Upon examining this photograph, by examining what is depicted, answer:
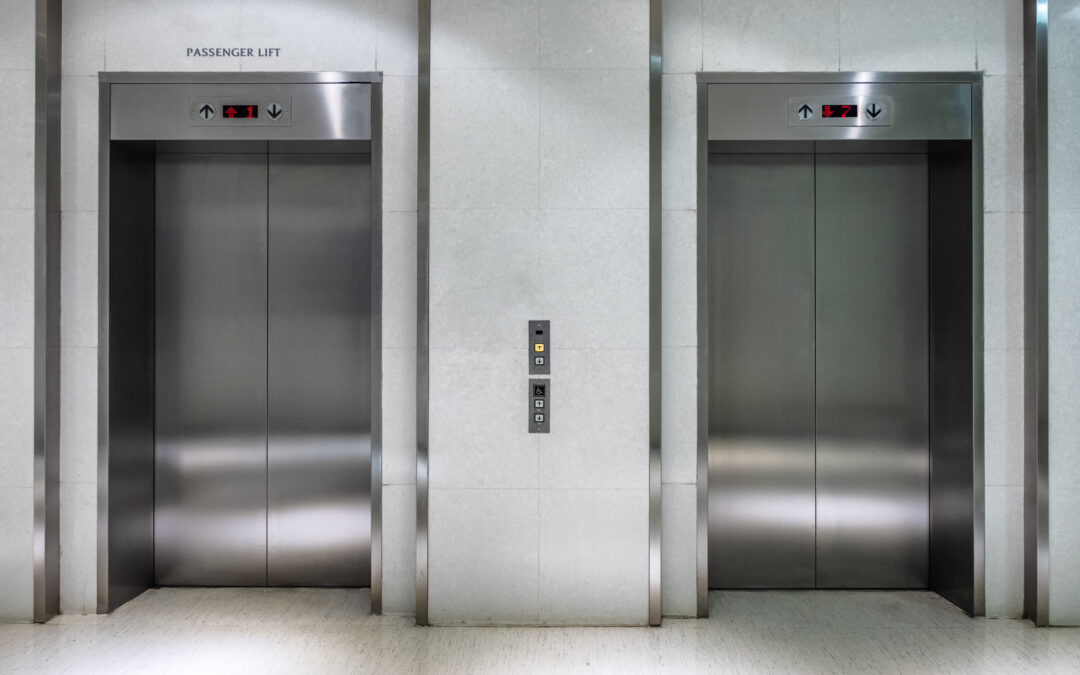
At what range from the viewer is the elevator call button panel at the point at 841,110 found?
14.4ft

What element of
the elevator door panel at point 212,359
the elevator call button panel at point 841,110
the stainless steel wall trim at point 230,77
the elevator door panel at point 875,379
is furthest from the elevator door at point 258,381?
the elevator door panel at point 875,379

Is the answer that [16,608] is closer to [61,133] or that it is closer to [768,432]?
[61,133]

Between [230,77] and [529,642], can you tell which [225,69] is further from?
[529,642]

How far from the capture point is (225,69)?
4.38 metres

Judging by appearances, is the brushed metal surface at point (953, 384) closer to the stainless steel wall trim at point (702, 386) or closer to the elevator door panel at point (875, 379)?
the elevator door panel at point (875, 379)

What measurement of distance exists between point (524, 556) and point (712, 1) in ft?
11.2

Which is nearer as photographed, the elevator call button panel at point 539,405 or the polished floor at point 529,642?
the polished floor at point 529,642

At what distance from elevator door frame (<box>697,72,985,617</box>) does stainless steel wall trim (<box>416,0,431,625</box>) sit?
5.18ft

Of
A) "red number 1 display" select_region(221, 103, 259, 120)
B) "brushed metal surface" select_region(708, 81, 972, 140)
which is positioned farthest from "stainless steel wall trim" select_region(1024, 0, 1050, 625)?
"red number 1 display" select_region(221, 103, 259, 120)

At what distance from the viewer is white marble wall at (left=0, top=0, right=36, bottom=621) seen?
4.34 metres

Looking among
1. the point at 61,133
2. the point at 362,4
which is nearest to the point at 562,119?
the point at 362,4

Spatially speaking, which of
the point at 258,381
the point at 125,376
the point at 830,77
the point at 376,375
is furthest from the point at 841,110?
Answer: the point at 125,376

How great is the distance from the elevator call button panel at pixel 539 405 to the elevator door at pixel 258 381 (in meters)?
1.28

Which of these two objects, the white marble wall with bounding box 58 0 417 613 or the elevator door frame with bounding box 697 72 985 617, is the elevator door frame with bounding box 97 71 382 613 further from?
the elevator door frame with bounding box 697 72 985 617
